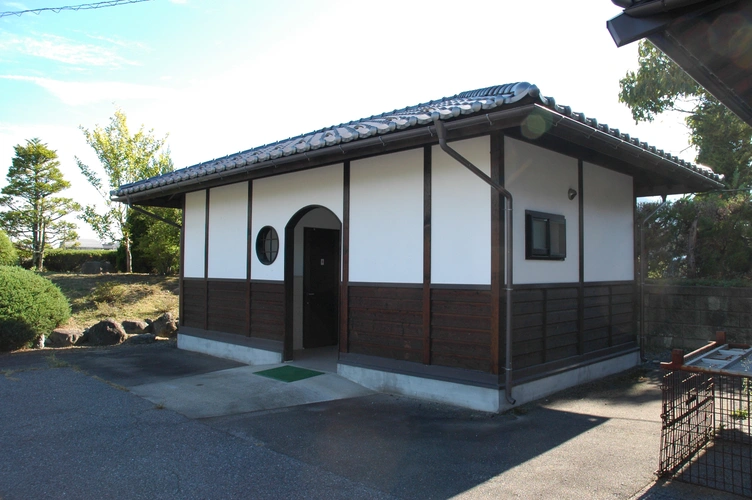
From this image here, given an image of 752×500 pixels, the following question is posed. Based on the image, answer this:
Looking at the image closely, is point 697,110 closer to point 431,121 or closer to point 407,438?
point 431,121

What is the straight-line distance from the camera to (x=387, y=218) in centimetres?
615

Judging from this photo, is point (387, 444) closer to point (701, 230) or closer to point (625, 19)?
point (625, 19)

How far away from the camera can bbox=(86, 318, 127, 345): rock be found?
423 inches

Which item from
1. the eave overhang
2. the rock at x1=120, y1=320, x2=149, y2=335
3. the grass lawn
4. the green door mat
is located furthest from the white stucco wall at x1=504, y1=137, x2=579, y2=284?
the grass lawn

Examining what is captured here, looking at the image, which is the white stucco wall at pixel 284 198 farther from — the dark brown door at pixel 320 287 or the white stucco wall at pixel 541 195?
the white stucco wall at pixel 541 195

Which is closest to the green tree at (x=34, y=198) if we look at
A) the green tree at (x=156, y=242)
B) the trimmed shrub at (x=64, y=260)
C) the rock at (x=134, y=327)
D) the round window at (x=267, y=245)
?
the trimmed shrub at (x=64, y=260)

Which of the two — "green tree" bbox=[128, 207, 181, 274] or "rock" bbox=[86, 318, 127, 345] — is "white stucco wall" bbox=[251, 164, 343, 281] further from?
"green tree" bbox=[128, 207, 181, 274]

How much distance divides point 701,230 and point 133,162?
18.8 metres

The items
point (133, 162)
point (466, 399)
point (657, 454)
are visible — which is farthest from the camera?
point (133, 162)

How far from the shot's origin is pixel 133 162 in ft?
63.6

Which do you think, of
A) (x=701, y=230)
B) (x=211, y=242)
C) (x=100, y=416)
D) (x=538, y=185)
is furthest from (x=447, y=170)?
(x=701, y=230)

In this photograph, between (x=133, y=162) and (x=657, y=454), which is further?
(x=133, y=162)

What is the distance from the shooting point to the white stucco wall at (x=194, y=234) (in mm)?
9398

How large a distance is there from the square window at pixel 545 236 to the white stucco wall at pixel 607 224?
848mm
